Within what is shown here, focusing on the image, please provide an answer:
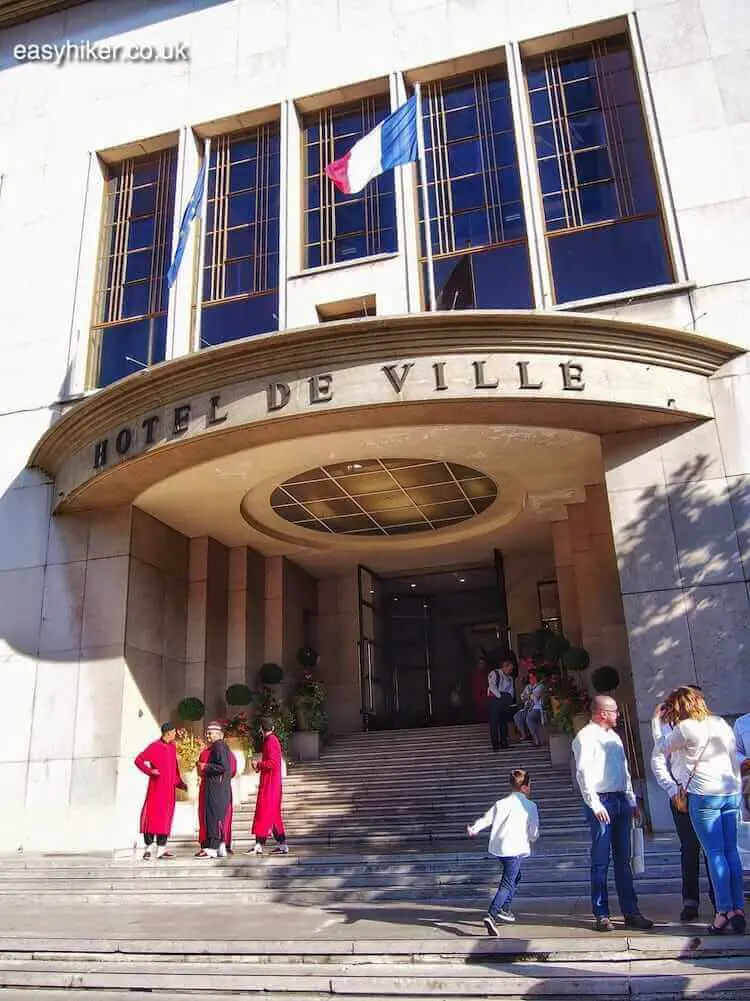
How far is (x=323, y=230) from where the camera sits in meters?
16.0

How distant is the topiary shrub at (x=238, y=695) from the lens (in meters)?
16.5

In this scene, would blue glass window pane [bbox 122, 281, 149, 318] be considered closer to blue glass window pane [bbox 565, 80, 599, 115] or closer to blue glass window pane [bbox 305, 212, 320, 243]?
blue glass window pane [bbox 305, 212, 320, 243]

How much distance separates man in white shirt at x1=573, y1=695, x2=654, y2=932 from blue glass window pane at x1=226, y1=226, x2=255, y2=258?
12169mm

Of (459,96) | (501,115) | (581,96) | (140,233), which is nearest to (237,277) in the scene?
(140,233)

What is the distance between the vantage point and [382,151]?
1362 cm

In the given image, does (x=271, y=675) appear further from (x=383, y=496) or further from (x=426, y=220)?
(x=426, y=220)

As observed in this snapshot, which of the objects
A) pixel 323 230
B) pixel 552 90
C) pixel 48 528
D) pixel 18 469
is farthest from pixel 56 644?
pixel 552 90

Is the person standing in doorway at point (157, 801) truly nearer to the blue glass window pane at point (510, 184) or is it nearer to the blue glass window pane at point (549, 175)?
the blue glass window pane at point (510, 184)

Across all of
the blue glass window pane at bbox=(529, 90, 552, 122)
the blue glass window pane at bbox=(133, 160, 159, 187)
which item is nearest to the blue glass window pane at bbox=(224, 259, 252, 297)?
the blue glass window pane at bbox=(133, 160, 159, 187)

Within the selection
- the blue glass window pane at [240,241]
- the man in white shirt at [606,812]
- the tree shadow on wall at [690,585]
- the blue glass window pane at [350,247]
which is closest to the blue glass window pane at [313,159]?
the blue glass window pane at [240,241]

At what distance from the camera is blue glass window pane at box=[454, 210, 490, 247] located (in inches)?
586

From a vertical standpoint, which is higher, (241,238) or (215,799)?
(241,238)

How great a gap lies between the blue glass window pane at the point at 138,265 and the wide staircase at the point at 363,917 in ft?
34.0

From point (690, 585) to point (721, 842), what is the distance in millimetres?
5854
